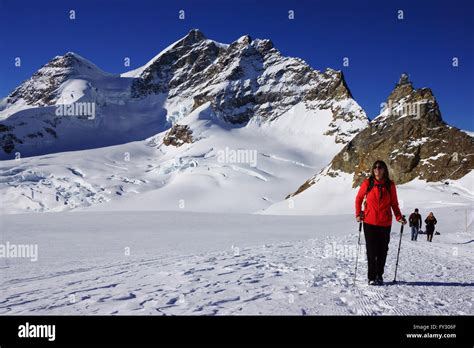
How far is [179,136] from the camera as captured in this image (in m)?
150

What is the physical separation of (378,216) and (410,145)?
6293 centimetres

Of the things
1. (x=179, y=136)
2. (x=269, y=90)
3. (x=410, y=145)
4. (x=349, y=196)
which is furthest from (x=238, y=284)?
(x=269, y=90)

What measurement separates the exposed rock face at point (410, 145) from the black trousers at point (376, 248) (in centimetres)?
5631

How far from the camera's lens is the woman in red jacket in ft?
21.7

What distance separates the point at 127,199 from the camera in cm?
9469

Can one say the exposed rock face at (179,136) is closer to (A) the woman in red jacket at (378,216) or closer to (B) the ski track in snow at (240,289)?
(B) the ski track in snow at (240,289)

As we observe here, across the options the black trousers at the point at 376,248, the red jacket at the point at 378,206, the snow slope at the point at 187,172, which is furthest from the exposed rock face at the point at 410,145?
the black trousers at the point at 376,248

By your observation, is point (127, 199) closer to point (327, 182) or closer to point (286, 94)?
point (327, 182)

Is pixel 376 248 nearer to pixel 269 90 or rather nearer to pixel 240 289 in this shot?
pixel 240 289

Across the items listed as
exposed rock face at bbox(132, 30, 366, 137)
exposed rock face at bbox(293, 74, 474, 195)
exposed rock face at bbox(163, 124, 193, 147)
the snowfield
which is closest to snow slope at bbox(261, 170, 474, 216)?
exposed rock face at bbox(293, 74, 474, 195)

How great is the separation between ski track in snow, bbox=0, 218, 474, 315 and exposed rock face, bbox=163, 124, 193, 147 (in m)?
137

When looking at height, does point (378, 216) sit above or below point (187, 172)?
below

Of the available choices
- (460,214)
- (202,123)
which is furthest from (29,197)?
(460,214)

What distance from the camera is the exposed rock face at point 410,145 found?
57438mm
